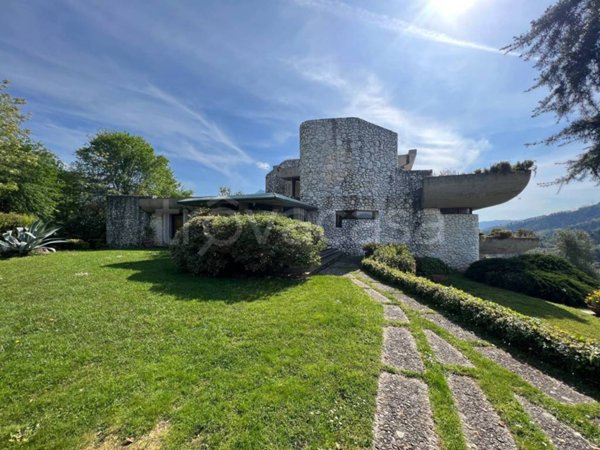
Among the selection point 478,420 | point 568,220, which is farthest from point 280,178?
point 568,220

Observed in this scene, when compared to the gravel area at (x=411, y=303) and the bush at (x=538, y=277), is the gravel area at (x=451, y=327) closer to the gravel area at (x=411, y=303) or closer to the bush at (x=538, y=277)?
the gravel area at (x=411, y=303)

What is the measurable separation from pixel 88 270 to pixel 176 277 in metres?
2.58

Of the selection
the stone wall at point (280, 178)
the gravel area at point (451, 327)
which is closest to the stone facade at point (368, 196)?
the stone wall at point (280, 178)

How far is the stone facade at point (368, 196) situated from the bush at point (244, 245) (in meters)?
6.58

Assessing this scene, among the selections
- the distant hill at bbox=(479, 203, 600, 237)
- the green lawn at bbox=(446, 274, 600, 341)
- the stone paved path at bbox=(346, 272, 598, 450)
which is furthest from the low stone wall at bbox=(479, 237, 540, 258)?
the distant hill at bbox=(479, 203, 600, 237)

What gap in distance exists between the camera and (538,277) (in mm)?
10844

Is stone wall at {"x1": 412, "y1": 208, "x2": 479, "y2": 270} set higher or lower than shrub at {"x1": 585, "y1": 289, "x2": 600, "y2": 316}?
higher

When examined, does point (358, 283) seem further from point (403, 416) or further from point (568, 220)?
point (568, 220)

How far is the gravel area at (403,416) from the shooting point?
193cm

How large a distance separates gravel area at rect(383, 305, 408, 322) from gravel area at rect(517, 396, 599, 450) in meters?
2.10

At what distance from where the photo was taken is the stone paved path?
200 centimetres

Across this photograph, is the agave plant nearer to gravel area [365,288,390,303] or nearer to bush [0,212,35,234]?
bush [0,212,35,234]

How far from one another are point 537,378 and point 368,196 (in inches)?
425

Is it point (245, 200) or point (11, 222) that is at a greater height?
point (245, 200)
